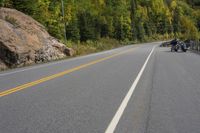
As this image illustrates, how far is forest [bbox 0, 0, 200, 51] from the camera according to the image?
5244 cm

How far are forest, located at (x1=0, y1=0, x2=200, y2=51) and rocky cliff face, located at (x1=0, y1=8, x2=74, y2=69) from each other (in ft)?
23.1

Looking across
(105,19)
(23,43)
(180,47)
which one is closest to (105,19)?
(105,19)

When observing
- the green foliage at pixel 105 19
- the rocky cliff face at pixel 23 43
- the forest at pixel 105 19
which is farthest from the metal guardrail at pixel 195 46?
the rocky cliff face at pixel 23 43

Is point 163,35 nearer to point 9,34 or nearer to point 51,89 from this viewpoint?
point 9,34

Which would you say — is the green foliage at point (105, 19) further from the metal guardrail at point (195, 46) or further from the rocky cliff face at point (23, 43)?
the rocky cliff face at point (23, 43)

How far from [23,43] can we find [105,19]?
7408 centimetres

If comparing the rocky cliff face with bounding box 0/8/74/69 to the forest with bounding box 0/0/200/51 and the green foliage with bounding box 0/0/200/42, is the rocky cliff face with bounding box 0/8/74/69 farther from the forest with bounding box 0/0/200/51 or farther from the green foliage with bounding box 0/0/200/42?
the green foliage with bounding box 0/0/200/42

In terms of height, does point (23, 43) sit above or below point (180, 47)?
above

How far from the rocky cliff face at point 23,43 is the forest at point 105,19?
23.1 ft

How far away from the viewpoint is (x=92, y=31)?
2758 inches

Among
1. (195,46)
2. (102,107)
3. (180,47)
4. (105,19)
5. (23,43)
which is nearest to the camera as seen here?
(102,107)

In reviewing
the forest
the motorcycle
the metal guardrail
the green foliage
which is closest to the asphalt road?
the metal guardrail

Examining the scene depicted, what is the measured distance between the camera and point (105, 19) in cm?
9831

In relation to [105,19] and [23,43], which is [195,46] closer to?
[23,43]
